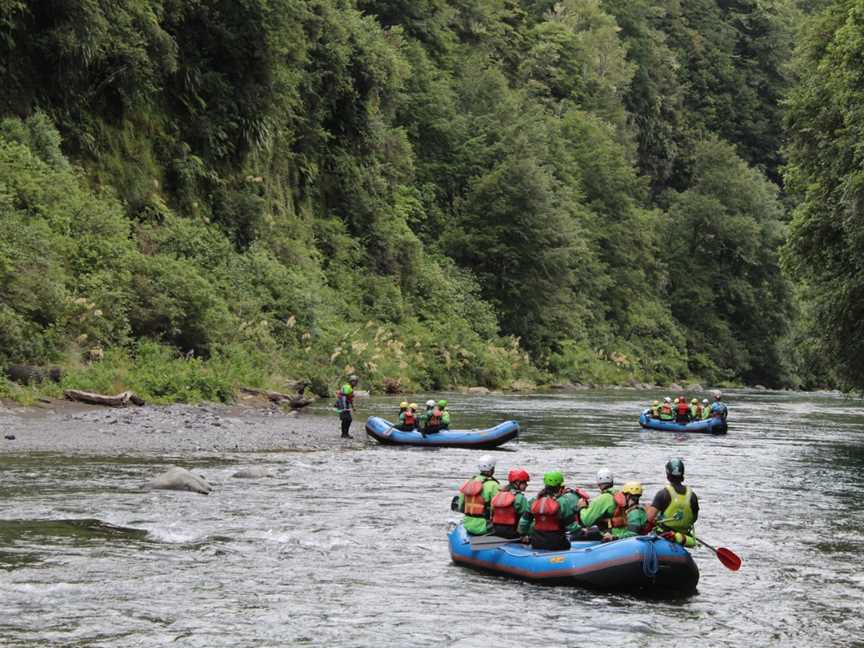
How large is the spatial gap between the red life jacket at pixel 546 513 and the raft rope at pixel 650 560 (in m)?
1.09

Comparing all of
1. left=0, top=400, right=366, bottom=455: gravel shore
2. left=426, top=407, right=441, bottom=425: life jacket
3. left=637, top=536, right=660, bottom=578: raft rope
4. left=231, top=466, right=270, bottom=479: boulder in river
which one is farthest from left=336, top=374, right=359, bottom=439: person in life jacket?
left=637, top=536, right=660, bottom=578: raft rope

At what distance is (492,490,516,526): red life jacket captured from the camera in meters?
13.9

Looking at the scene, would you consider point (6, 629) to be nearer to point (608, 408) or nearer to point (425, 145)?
point (608, 408)

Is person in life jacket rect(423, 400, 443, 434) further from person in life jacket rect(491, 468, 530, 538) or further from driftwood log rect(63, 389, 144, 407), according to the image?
person in life jacket rect(491, 468, 530, 538)

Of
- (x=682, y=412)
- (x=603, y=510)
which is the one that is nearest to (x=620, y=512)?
(x=603, y=510)

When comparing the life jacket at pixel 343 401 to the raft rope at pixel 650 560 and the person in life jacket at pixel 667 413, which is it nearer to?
the person in life jacket at pixel 667 413

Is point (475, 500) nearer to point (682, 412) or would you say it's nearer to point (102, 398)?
point (102, 398)

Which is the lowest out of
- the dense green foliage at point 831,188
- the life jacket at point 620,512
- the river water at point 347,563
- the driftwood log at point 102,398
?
the river water at point 347,563

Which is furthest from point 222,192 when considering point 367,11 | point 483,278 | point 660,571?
point 660,571

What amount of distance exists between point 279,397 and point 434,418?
7.37m

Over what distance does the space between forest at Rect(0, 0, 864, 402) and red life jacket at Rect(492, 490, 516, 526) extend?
12.0 metres

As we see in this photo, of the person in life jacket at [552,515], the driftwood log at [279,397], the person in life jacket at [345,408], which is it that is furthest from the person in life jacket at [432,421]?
the person in life jacket at [552,515]

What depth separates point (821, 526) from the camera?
16594 mm

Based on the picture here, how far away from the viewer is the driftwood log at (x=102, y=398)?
2655cm
